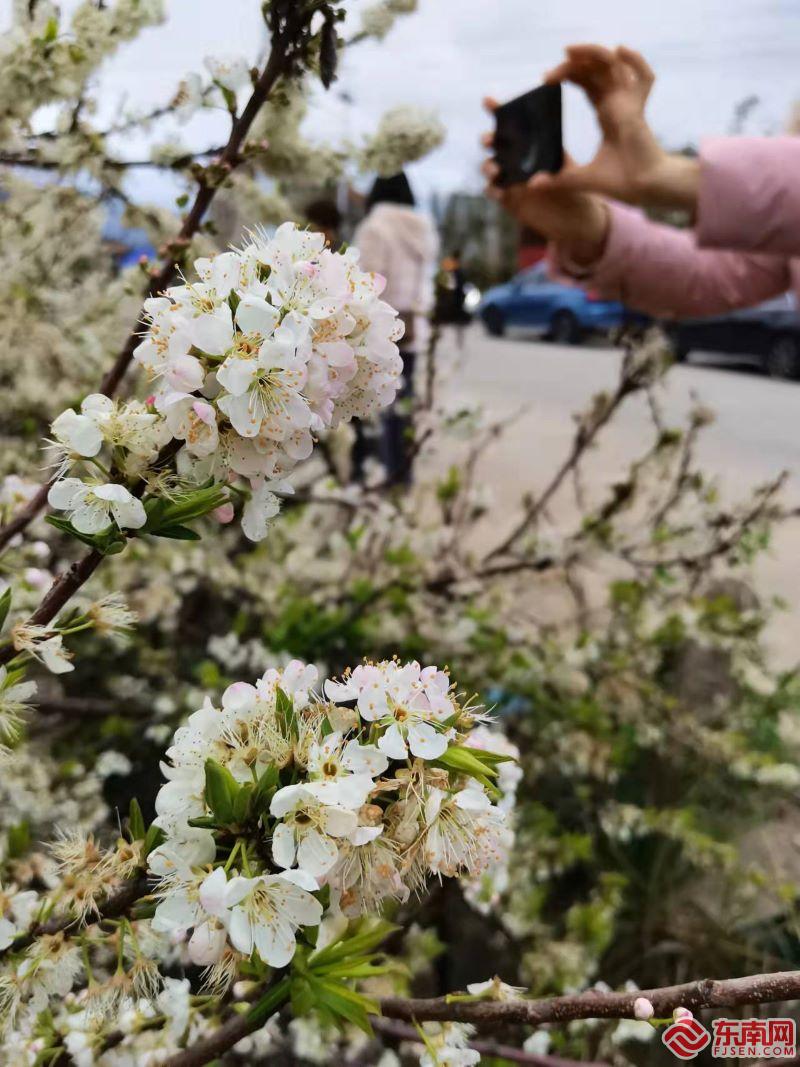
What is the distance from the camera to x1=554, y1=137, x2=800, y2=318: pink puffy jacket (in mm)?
1371

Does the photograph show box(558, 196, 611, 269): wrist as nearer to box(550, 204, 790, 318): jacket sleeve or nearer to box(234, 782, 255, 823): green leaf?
box(550, 204, 790, 318): jacket sleeve

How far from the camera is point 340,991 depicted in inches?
21.5

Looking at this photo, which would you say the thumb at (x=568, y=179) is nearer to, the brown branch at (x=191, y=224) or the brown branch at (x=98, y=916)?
the brown branch at (x=191, y=224)

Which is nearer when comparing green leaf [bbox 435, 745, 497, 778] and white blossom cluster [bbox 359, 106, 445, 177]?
green leaf [bbox 435, 745, 497, 778]

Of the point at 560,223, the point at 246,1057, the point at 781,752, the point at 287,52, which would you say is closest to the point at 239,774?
the point at 287,52

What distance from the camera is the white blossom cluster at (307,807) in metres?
0.45

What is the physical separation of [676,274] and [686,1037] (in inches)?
61.0

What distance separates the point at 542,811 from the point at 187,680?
88 cm

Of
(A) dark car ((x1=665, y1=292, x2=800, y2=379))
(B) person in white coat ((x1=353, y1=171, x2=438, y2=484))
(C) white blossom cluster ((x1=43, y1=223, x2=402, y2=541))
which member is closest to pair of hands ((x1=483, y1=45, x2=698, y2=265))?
(C) white blossom cluster ((x1=43, y1=223, x2=402, y2=541))

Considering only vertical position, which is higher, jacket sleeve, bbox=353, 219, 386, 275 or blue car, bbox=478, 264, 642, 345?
jacket sleeve, bbox=353, 219, 386, 275

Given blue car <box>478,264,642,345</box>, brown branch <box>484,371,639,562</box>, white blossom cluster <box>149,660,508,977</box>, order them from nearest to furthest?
white blossom cluster <box>149,660,508,977</box>, brown branch <box>484,371,639,562</box>, blue car <box>478,264,642,345</box>

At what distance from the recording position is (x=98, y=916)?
57 cm

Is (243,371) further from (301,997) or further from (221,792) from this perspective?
(301,997)

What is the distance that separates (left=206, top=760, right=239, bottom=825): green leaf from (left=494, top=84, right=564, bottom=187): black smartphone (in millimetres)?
1186
